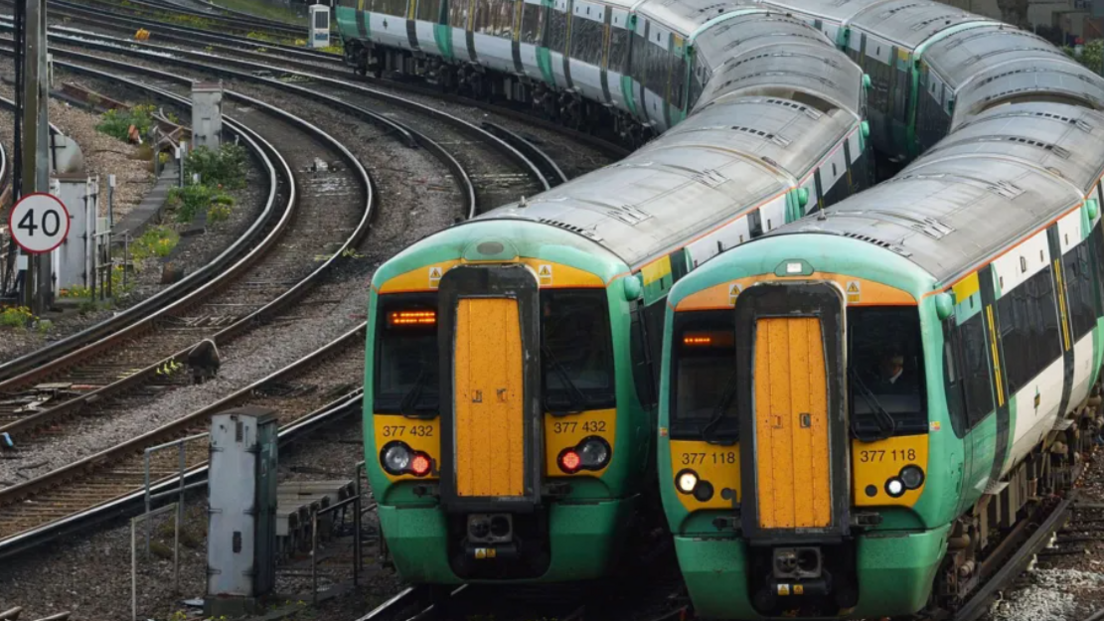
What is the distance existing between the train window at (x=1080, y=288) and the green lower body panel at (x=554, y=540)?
4210 millimetres

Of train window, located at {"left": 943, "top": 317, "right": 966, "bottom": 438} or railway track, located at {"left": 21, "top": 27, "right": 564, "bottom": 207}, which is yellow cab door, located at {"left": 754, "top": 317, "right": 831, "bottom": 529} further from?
railway track, located at {"left": 21, "top": 27, "right": 564, "bottom": 207}

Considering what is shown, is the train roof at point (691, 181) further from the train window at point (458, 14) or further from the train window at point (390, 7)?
the train window at point (390, 7)

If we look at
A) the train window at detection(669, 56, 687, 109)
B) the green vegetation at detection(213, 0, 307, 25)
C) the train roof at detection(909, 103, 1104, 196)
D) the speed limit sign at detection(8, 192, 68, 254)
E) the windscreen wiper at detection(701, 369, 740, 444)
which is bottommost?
the windscreen wiper at detection(701, 369, 740, 444)

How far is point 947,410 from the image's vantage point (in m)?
12.6

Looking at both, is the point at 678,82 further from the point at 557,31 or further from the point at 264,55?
the point at 264,55

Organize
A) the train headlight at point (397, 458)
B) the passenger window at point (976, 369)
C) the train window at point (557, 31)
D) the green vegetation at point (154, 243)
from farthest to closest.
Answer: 1. the train window at point (557, 31)
2. the green vegetation at point (154, 243)
3. the train headlight at point (397, 458)
4. the passenger window at point (976, 369)

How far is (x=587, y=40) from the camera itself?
37.9 m

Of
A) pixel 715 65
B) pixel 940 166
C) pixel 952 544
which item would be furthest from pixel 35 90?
pixel 952 544

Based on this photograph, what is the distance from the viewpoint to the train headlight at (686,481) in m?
12.7

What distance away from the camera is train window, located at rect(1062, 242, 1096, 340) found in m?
16.1

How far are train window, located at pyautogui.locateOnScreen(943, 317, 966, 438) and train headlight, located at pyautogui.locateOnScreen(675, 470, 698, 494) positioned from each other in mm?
1550

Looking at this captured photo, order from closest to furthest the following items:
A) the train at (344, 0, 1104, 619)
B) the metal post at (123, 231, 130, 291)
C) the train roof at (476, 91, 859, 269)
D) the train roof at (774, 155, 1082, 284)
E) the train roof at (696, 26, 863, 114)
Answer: the train at (344, 0, 1104, 619) → the train roof at (774, 155, 1082, 284) → the train roof at (476, 91, 859, 269) → the train roof at (696, 26, 863, 114) → the metal post at (123, 231, 130, 291)

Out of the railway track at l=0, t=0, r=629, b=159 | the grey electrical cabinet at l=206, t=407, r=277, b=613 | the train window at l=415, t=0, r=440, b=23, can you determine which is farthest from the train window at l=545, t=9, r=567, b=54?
the grey electrical cabinet at l=206, t=407, r=277, b=613

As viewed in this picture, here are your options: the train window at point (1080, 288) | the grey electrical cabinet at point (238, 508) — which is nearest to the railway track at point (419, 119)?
the train window at point (1080, 288)
